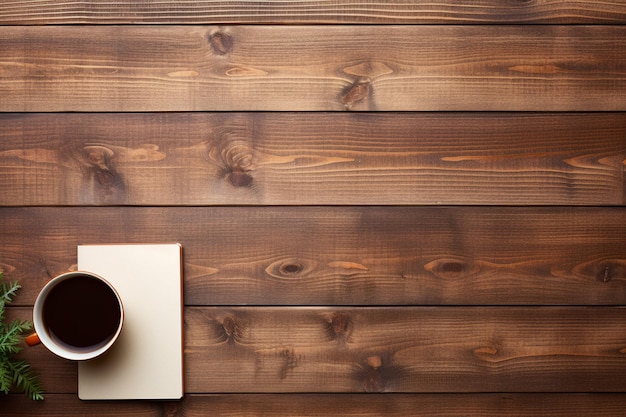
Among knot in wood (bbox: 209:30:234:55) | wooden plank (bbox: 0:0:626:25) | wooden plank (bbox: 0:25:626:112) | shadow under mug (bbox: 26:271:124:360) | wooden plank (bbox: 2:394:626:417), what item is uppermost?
wooden plank (bbox: 0:0:626:25)

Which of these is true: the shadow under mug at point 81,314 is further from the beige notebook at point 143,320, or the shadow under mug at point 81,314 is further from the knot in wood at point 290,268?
the knot in wood at point 290,268

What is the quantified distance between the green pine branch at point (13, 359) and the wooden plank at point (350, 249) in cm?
3

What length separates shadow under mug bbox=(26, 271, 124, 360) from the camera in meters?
0.87

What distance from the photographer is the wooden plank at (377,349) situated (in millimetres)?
929

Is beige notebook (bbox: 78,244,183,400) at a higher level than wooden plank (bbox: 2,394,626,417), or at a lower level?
higher

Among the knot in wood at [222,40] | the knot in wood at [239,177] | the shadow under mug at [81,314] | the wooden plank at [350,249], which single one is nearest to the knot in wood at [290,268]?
the wooden plank at [350,249]

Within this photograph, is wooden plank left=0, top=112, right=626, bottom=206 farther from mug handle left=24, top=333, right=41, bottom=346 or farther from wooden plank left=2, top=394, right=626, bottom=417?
wooden plank left=2, top=394, right=626, bottom=417

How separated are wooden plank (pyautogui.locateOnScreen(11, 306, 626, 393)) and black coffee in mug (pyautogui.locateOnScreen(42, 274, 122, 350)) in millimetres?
88

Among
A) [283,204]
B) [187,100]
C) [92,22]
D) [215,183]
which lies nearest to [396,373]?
[283,204]

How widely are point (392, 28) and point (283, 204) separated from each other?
1.16ft

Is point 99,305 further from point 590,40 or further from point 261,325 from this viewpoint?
point 590,40

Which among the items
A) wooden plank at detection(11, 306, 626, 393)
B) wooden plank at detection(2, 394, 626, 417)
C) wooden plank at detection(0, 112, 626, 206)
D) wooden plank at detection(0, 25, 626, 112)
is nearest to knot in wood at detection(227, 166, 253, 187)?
wooden plank at detection(0, 112, 626, 206)

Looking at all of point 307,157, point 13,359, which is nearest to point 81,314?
point 13,359

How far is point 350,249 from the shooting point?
929mm
